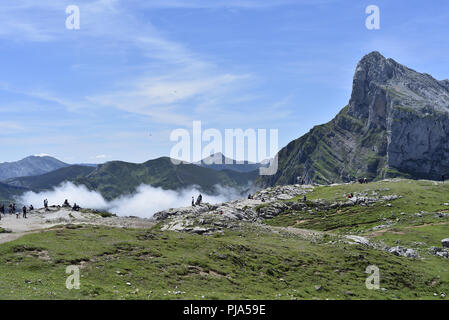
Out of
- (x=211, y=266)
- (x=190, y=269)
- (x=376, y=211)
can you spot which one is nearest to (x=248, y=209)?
(x=376, y=211)

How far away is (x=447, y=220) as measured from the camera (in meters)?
85.5

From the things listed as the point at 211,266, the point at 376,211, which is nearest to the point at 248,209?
the point at 376,211

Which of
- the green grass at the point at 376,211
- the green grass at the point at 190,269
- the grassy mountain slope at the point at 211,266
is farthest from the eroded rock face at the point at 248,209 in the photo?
the green grass at the point at 190,269

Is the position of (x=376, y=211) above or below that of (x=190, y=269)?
above

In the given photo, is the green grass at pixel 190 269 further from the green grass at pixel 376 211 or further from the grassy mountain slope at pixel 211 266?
the green grass at pixel 376 211

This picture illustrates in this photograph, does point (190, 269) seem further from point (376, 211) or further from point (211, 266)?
point (376, 211)

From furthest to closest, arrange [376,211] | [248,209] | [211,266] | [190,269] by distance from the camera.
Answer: [248,209], [376,211], [211,266], [190,269]

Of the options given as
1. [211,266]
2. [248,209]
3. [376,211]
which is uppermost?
[376,211]

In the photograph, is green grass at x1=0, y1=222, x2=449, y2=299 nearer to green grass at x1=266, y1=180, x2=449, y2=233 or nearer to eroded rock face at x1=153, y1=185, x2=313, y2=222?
green grass at x1=266, y1=180, x2=449, y2=233

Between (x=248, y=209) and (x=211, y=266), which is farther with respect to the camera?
(x=248, y=209)

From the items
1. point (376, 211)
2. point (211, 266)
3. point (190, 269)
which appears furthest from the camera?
point (376, 211)

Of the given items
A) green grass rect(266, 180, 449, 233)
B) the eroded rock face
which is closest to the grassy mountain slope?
green grass rect(266, 180, 449, 233)
